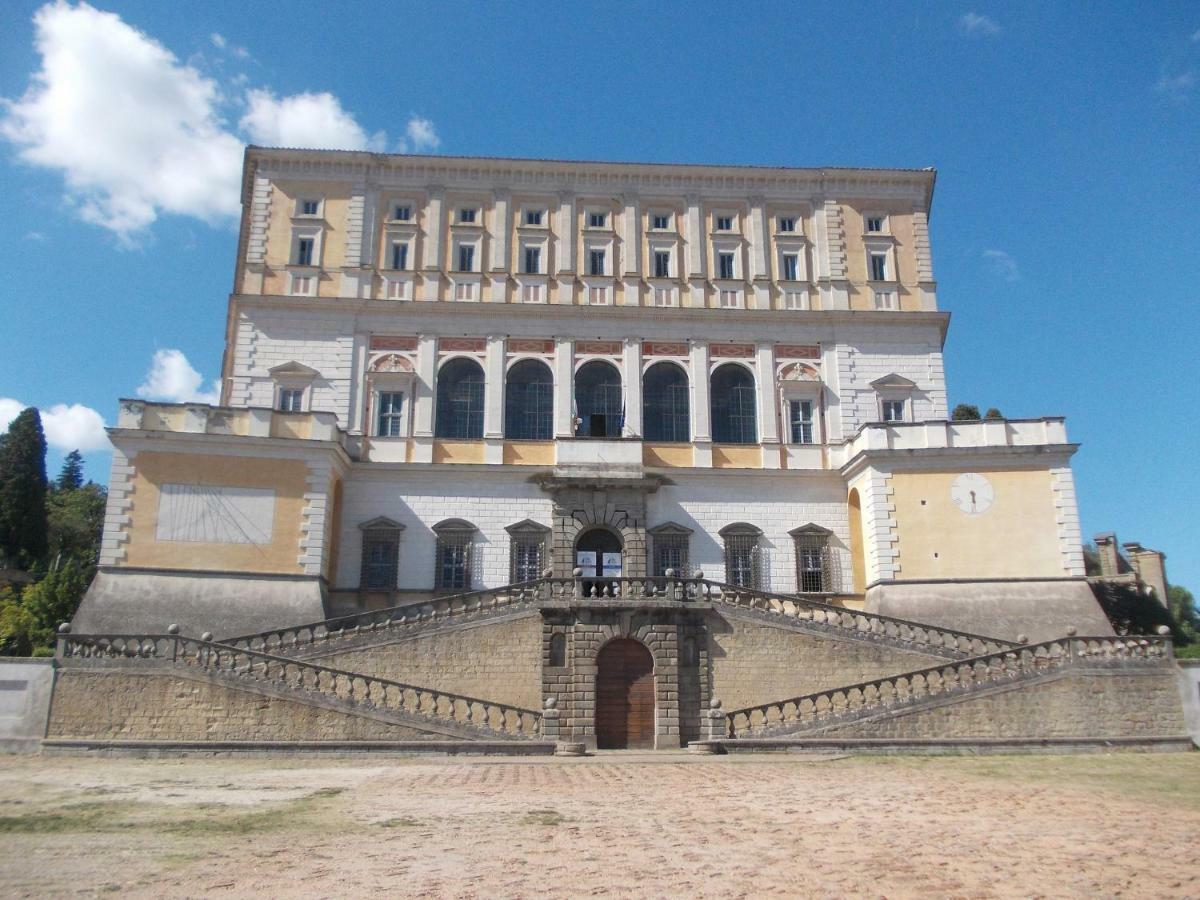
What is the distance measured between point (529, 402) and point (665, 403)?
4504 millimetres

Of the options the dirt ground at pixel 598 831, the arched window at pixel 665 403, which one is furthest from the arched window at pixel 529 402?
the dirt ground at pixel 598 831

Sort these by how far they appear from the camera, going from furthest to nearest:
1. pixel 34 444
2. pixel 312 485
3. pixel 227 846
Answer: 1. pixel 34 444
2. pixel 312 485
3. pixel 227 846

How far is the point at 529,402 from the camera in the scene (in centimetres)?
3203

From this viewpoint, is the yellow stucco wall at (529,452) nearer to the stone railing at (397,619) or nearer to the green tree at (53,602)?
the stone railing at (397,619)

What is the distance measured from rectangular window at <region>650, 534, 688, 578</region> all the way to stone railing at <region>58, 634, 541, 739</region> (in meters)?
8.44

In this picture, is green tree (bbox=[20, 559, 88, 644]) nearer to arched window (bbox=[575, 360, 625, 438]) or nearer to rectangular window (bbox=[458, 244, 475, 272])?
rectangular window (bbox=[458, 244, 475, 272])

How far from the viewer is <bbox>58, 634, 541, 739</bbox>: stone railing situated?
2091 cm

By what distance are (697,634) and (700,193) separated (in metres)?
16.9

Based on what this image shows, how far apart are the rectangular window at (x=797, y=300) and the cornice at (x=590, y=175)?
3.71m

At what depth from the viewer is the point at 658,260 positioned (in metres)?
33.9

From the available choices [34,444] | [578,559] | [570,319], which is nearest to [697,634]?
[578,559]

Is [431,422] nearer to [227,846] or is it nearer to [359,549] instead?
[359,549]

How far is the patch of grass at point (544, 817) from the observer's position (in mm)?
11555

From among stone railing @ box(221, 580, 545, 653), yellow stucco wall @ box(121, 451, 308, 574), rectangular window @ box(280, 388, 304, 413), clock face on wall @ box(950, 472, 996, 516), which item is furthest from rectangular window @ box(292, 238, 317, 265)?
clock face on wall @ box(950, 472, 996, 516)
